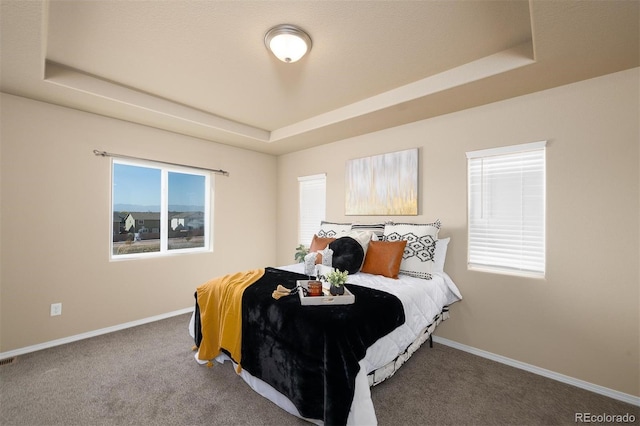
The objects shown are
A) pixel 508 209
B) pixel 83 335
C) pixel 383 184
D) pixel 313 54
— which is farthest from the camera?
pixel 383 184

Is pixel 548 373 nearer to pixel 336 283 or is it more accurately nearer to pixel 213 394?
pixel 336 283

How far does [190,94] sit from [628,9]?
3.38 metres

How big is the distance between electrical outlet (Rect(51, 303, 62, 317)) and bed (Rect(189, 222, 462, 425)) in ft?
4.91

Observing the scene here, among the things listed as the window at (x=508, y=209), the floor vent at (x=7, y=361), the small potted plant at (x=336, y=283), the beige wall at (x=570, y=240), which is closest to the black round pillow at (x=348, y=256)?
the small potted plant at (x=336, y=283)

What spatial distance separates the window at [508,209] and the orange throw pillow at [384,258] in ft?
2.63

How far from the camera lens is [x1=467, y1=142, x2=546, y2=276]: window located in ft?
8.20

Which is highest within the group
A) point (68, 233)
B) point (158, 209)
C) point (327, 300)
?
point (158, 209)

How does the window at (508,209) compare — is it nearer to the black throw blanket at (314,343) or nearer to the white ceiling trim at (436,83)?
the white ceiling trim at (436,83)

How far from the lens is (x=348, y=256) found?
282cm

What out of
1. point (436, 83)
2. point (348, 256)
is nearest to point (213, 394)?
point (348, 256)

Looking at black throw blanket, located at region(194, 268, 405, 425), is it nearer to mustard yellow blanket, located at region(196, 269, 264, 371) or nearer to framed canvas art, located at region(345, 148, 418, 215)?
mustard yellow blanket, located at region(196, 269, 264, 371)

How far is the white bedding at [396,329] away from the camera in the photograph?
5.20 feet

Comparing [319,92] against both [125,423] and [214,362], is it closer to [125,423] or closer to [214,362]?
[214,362]

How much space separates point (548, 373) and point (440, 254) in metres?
1.29
